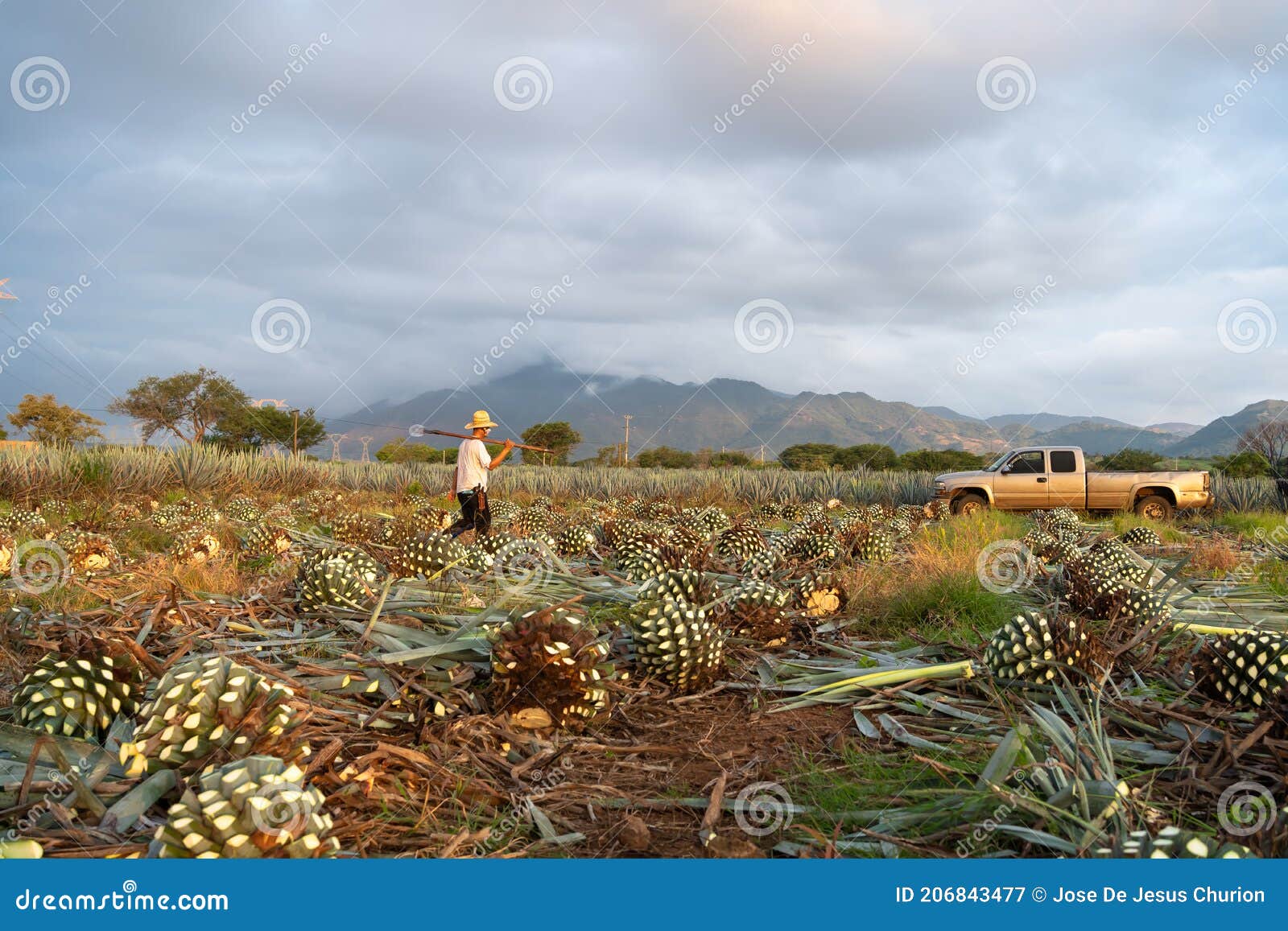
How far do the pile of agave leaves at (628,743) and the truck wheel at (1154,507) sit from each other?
14420mm

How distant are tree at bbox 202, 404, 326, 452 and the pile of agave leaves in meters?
75.4

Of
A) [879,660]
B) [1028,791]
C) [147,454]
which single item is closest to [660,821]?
[1028,791]

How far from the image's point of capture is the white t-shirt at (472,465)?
29.8ft

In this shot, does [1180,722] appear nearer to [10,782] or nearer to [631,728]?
[631,728]

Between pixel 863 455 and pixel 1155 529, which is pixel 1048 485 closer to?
pixel 1155 529

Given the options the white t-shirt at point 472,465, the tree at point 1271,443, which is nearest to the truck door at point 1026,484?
the tree at point 1271,443

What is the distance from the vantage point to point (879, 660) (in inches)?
153

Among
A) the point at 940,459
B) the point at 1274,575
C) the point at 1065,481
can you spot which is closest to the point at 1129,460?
the point at 1065,481

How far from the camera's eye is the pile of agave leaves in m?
2.14

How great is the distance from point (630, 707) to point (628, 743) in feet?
1.01

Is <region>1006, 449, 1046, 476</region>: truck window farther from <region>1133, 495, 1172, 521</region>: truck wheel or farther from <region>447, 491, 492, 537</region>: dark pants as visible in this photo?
<region>447, 491, 492, 537</region>: dark pants

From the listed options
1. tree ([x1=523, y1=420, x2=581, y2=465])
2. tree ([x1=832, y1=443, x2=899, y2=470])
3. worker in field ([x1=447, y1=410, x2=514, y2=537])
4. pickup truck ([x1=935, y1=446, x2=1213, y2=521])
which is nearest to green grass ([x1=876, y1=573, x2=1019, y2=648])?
worker in field ([x1=447, y1=410, x2=514, y2=537])

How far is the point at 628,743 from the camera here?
3023 millimetres

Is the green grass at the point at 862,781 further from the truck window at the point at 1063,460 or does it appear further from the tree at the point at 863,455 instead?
the tree at the point at 863,455
